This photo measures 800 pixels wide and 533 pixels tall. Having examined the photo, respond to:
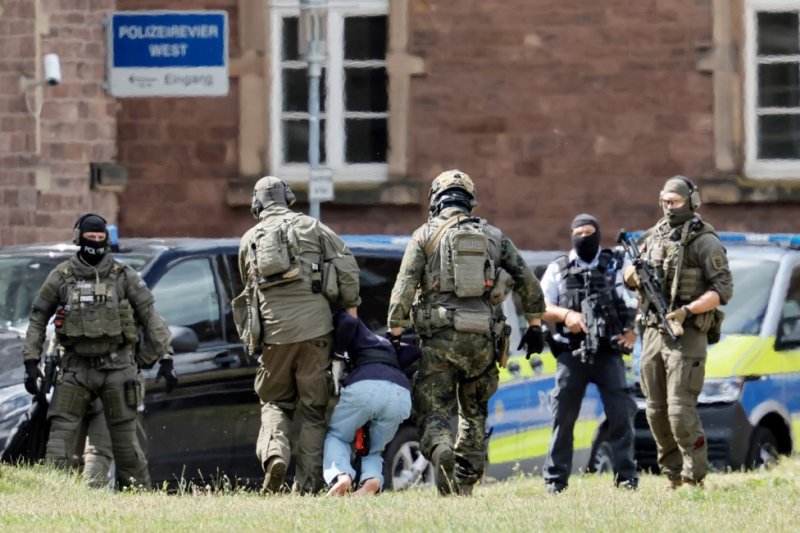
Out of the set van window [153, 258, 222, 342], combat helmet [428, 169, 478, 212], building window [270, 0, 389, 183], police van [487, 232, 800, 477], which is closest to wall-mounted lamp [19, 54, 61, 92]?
building window [270, 0, 389, 183]

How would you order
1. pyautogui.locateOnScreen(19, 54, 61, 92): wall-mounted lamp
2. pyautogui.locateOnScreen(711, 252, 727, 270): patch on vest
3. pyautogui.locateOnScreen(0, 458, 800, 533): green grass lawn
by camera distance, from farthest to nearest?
pyautogui.locateOnScreen(19, 54, 61, 92): wall-mounted lamp, pyautogui.locateOnScreen(711, 252, 727, 270): patch on vest, pyautogui.locateOnScreen(0, 458, 800, 533): green grass lawn

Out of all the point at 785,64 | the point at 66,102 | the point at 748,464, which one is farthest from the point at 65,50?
the point at 748,464

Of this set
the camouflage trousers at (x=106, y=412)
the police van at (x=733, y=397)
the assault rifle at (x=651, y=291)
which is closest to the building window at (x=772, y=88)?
the police van at (x=733, y=397)

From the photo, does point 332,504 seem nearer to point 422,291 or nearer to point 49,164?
point 422,291

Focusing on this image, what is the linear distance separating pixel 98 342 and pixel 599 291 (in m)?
2.91

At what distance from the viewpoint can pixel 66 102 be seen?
18609mm

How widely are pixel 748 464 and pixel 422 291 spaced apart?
12.0 ft

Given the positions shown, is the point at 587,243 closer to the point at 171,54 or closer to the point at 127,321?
the point at 127,321

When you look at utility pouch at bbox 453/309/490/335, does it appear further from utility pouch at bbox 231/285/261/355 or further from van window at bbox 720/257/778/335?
van window at bbox 720/257/778/335

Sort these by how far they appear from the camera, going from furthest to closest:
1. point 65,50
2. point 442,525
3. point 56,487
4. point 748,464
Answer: point 65,50
point 748,464
point 56,487
point 442,525

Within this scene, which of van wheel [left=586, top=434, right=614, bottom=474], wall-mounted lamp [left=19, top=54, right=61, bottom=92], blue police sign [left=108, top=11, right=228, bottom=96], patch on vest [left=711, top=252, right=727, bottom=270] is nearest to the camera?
patch on vest [left=711, top=252, right=727, bottom=270]

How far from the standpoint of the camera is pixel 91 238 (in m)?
11.1

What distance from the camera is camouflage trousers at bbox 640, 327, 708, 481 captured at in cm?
1127

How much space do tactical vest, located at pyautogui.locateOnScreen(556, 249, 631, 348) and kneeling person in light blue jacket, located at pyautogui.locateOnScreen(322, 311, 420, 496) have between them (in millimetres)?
1369
